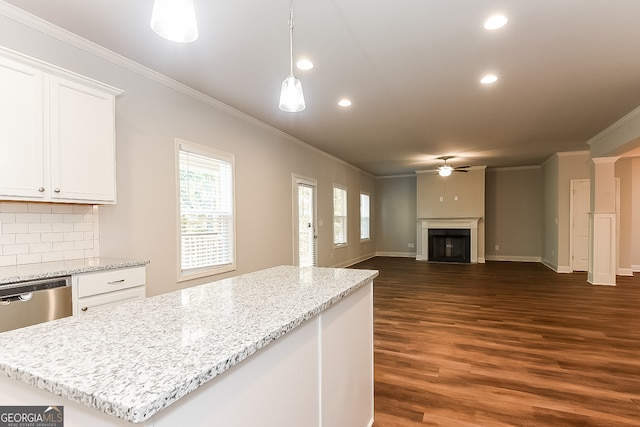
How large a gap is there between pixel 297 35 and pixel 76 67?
181cm

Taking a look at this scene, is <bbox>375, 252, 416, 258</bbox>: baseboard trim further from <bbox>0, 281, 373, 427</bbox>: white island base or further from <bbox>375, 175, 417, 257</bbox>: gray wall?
<bbox>0, 281, 373, 427</bbox>: white island base

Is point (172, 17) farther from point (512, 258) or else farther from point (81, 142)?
point (512, 258)

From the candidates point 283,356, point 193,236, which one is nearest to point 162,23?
point 283,356

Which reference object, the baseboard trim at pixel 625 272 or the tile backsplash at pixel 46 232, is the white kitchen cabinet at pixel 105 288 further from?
the baseboard trim at pixel 625 272

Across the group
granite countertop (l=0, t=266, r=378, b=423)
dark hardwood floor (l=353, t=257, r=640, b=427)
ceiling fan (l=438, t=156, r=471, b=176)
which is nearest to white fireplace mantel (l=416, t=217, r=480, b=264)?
ceiling fan (l=438, t=156, r=471, b=176)

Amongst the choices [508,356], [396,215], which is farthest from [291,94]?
[396,215]

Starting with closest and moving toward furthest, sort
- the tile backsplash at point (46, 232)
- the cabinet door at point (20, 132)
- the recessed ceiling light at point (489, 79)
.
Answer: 1. the cabinet door at point (20, 132)
2. the tile backsplash at point (46, 232)
3. the recessed ceiling light at point (489, 79)

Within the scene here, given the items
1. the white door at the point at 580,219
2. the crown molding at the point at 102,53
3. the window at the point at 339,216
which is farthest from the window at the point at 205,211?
the white door at the point at 580,219

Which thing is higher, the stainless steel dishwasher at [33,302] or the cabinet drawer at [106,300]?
the stainless steel dishwasher at [33,302]

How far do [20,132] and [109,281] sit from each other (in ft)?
3.67

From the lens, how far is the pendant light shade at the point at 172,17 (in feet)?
3.97

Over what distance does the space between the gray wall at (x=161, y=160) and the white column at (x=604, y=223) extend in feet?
18.7

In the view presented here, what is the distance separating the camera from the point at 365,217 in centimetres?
998

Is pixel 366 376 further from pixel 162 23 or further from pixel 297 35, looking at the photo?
pixel 297 35
